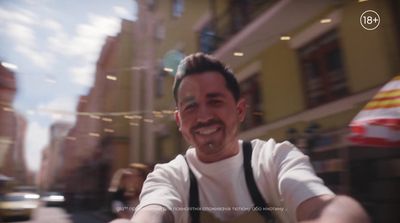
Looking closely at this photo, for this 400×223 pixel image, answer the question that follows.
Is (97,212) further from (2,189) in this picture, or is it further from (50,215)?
(2,189)

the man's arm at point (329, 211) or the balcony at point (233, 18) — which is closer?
the man's arm at point (329, 211)

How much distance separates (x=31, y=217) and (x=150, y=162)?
30 cm

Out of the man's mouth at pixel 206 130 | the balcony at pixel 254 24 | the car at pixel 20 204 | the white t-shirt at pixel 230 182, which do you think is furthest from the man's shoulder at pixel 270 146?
the car at pixel 20 204

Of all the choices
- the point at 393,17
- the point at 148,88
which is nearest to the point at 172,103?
the point at 148,88

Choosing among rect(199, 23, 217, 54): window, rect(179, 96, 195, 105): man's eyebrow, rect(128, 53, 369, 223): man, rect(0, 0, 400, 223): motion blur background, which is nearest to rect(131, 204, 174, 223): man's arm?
rect(128, 53, 369, 223): man

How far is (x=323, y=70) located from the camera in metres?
0.89

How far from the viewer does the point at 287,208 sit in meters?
0.74

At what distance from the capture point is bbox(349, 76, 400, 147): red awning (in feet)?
2.73

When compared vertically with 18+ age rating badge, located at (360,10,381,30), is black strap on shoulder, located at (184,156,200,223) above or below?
below

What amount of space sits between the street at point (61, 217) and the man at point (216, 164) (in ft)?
0.41

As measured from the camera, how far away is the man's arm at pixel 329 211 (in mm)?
628

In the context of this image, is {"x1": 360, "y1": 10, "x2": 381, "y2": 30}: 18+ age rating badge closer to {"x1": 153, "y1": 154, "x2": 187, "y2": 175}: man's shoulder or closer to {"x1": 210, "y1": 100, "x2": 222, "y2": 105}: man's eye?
{"x1": 210, "y1": 100, "x2": 222, "y2": 105}: man's eye

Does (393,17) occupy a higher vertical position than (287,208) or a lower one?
higher

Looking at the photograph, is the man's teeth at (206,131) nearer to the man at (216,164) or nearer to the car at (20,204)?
the man at (216,164)
